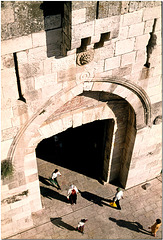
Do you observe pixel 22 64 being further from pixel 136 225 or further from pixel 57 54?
pixel 136 225

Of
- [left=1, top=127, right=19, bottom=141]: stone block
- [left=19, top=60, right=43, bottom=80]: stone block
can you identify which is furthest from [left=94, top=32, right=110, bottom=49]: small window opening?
[left=1, top=127, right=19, bottom=141]: stone block

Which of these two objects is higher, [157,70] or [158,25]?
[158,25]

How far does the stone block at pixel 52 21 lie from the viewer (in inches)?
298

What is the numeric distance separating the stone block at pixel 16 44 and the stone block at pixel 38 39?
0.34ft

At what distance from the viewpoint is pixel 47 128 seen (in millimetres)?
10242

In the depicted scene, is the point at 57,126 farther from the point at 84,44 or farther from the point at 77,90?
the point at 84,44

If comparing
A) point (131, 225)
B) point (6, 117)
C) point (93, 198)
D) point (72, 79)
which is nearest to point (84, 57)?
point (72, 79)

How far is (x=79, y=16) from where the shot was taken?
7406 mm

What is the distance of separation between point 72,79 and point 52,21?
1.87 metres

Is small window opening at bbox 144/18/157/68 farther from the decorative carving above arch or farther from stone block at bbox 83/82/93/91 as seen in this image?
stone block at bbox 83/82/93/91

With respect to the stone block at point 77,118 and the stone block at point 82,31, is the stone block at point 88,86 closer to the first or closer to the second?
the stone block at point 77,118

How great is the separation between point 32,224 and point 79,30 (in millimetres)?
7797

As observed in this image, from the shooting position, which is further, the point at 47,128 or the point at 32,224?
the point at 32,224

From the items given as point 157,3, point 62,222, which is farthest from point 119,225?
point 157,3
